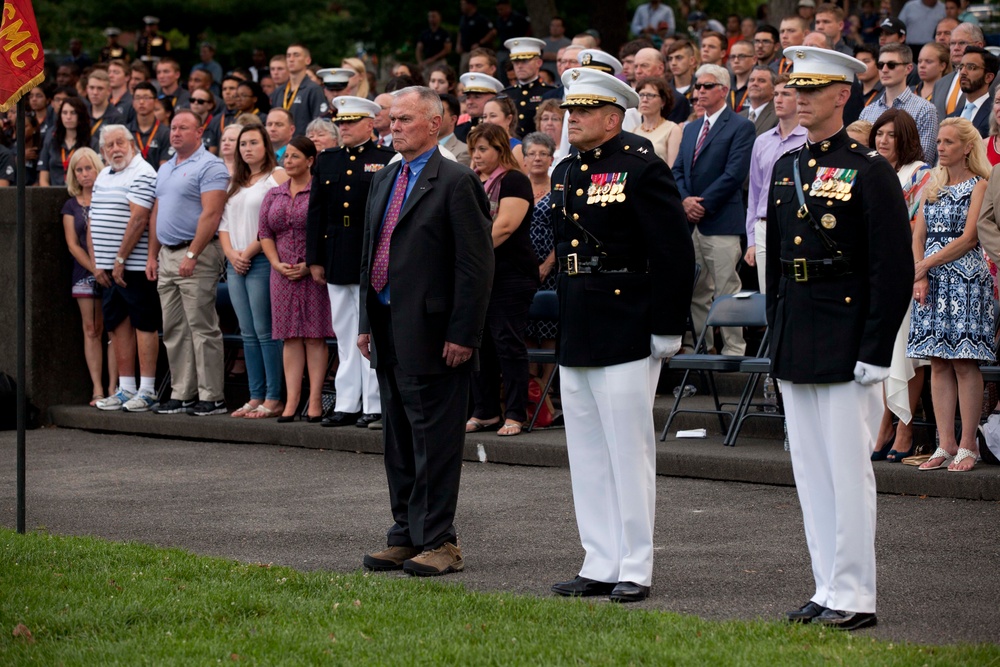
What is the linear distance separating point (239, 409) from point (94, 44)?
19.4m

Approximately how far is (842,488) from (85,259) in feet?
30.8

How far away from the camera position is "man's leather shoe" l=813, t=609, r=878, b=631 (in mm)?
6305

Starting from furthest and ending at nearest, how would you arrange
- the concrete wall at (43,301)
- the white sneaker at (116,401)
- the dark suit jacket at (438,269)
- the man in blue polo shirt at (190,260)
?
the concrete wall at (43,301) → the white sneaker at (116,401) → the man in blue polo shirt at (190,260) → the dark suit jacket at (438,269)

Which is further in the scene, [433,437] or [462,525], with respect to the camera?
[462,525]

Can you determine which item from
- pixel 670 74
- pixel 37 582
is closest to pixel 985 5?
pixel 670 74

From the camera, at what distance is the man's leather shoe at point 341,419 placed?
12375 millimetres

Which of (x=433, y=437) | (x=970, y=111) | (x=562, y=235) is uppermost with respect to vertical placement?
(x=970, y=111)

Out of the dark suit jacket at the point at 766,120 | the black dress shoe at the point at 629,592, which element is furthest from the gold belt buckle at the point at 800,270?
the dark suit jacket at the point at 766,120

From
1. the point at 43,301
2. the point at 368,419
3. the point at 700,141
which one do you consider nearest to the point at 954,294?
the point at 700,141

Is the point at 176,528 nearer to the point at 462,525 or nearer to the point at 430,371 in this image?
the point at 462,525

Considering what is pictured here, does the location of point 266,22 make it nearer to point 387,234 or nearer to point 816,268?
point 387,234

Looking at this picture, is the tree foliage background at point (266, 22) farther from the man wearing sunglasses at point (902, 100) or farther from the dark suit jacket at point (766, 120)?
the man wearing sunglasses at point (902, 100)

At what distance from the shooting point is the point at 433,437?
7.79 m

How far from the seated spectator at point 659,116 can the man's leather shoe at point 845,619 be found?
7.21 m
